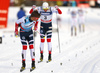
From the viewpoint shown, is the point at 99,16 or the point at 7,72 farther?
the point at 99,16

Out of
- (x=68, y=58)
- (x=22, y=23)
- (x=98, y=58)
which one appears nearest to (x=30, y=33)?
(x=22, y=23)

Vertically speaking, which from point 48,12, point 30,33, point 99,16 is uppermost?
point 48,12

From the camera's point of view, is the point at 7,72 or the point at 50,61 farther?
the point at 50,61

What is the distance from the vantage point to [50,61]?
841 centimetres

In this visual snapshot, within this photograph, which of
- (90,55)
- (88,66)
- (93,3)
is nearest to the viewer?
(88,66)

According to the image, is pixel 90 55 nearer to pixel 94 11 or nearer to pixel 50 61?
pixel 50 61

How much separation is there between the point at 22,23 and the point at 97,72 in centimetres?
275

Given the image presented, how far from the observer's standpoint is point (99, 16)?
1471 inches

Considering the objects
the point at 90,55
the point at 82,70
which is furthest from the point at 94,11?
the point at 82,70

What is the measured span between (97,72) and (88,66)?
0.90 meters

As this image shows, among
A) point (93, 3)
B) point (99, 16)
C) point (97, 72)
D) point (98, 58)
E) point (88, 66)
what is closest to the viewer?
point (97, 72)

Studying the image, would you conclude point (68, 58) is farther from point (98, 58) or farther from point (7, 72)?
point (7, 72)

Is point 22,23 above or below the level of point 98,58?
above

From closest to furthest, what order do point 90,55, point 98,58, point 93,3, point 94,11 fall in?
point 98,58, point 90,55, point 94,11, point 93,3
